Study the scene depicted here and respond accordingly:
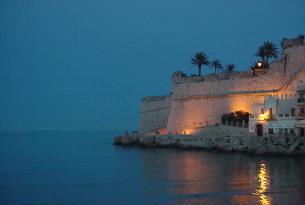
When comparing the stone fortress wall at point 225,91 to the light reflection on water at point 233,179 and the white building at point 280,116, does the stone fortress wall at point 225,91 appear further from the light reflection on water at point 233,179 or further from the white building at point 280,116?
the light reflection on water at point 233,179

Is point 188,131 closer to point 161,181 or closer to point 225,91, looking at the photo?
point 225,91

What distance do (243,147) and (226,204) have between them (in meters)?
17.8

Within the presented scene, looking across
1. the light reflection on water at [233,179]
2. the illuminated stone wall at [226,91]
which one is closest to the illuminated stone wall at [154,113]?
the illuminated stone wall at [226,91]

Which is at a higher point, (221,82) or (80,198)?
(221,82)

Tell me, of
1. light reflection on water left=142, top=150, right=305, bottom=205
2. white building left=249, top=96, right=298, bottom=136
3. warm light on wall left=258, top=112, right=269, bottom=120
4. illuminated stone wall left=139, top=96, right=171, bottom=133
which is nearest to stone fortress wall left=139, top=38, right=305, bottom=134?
illuminated stone wall left=139, top=96, right=171, bottom=133

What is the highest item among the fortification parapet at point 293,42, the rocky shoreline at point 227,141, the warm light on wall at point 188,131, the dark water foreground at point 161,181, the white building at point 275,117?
the fortification parapet at point 293,42

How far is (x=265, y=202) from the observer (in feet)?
58.7

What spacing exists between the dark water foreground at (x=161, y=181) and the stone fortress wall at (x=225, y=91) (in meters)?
8.31

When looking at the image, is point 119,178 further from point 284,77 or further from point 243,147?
point 284,77

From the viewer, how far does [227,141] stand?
3706cm

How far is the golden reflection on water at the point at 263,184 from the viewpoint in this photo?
1825 centimetres

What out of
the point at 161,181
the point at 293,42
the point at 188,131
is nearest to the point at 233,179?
the point at 161,181

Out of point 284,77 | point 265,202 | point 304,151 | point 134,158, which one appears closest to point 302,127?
point 304,151

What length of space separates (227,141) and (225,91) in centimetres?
712
